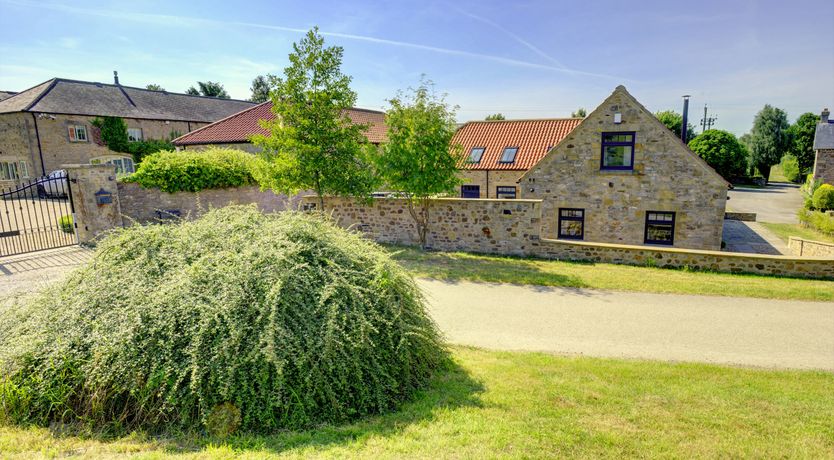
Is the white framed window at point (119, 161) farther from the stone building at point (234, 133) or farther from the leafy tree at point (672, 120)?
the leafy tree at point (672, 120)

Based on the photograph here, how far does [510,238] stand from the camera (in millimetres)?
14586

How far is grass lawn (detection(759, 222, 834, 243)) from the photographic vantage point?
72.2 feet

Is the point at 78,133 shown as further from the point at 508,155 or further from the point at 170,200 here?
the point at 508,155

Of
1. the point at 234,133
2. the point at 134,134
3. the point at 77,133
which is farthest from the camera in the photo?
the point at 134,134

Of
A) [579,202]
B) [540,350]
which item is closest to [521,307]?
[540,350]

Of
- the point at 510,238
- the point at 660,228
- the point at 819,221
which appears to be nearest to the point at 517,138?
the point at 660,228

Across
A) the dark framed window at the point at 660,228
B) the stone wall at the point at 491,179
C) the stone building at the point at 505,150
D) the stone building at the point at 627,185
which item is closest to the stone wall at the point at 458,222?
the stone building at the point at 627,185

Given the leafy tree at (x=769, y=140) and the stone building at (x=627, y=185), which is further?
the leafy tree at (x=769, y=140)

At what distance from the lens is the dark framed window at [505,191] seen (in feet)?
77.4

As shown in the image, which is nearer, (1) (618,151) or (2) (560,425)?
(2) (560,425)

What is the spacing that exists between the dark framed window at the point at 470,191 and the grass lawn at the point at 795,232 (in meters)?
14.9

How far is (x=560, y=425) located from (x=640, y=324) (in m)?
4.88

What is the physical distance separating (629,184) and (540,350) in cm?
1213

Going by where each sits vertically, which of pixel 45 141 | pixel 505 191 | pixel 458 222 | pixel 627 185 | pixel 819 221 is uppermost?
pixel 45 141
